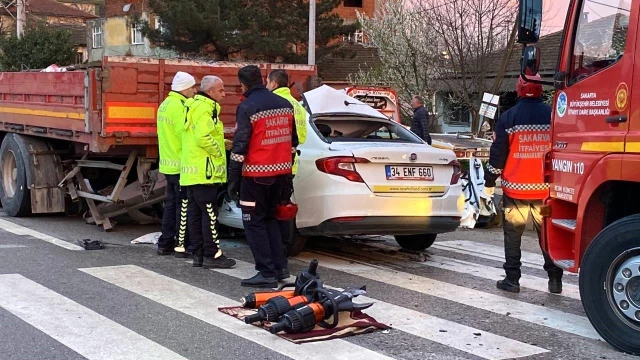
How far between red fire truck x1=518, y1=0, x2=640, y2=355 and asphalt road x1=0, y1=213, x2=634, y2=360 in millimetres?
404

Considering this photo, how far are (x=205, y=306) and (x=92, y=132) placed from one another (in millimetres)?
3374

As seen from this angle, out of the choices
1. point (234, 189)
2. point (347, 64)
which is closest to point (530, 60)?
point (234, 189)

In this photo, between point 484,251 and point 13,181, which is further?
point 13,181

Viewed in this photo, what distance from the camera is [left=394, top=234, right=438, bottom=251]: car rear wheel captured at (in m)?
8.58

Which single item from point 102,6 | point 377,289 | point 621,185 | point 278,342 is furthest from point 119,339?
point 102,6

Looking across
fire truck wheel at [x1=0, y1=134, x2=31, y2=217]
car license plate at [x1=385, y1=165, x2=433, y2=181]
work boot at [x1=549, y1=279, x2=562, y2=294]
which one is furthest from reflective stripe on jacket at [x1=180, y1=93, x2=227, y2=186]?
fire truck wheel at [x1=0, y1=134, x2=31, y2=217]

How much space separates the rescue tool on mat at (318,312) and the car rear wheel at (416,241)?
9.89 feet

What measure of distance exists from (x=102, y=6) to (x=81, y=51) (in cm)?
A: 479

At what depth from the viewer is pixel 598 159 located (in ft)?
16.9

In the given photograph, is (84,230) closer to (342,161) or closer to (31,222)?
(31,222)

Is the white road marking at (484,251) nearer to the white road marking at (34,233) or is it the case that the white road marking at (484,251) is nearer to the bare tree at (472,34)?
the white road marking at (34,233)

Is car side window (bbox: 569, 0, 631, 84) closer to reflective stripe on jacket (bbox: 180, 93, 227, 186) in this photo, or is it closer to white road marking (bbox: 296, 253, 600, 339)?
white road marking (bbox: 296, 253, 600, 339)

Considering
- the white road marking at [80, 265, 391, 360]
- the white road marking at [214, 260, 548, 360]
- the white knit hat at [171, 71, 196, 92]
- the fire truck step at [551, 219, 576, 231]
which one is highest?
the white knit hat at [171, 71, 196, 92]

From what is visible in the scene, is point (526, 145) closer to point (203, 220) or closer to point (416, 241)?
point (416, 241)
